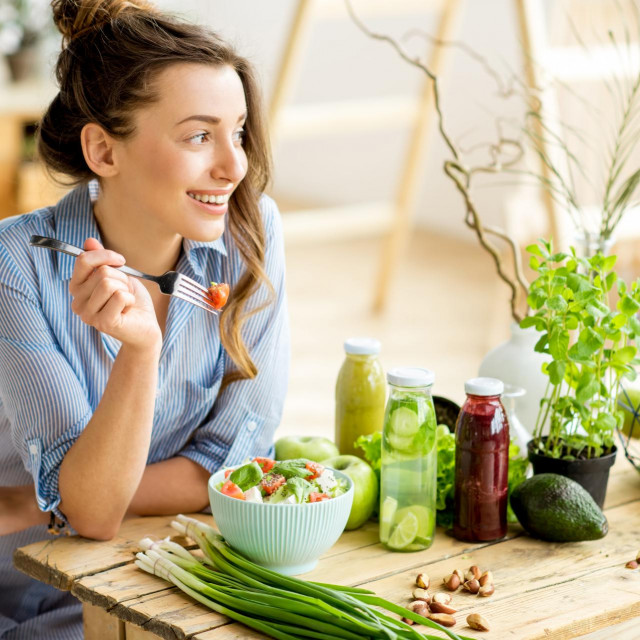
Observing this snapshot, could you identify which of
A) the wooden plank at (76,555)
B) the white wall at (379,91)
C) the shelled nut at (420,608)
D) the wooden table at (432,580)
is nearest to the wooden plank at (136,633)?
the wooden table at (432,580)

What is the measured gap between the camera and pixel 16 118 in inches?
A: 233

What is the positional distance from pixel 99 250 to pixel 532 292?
63 cm

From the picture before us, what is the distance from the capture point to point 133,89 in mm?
1567

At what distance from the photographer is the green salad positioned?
1349mm

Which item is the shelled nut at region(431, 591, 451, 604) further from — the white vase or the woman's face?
the woman's face

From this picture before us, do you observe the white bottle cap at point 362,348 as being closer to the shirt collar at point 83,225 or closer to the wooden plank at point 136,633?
the shirt collar at point 83,225

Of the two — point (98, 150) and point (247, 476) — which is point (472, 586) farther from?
point (98, 150)

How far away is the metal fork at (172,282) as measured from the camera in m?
1.39

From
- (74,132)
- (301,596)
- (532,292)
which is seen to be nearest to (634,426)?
(532,292)

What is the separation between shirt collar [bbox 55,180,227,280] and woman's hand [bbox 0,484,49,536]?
394 millimetres

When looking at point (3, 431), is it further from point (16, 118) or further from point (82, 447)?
point (16, 118)

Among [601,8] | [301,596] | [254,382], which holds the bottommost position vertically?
[301,596]

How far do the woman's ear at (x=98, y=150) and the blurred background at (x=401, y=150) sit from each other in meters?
0.26

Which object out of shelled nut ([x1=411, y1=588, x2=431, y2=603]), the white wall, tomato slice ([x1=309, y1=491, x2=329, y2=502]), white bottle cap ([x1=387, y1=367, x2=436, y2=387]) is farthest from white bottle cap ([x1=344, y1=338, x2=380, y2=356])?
the white wall
